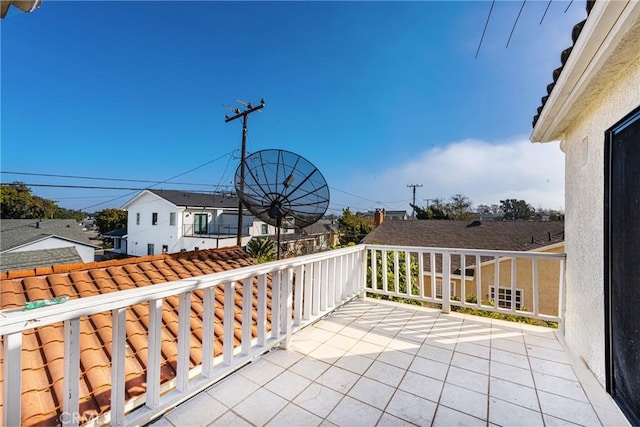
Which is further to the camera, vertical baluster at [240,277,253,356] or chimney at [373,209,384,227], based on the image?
chimney at [373,209,384,227]

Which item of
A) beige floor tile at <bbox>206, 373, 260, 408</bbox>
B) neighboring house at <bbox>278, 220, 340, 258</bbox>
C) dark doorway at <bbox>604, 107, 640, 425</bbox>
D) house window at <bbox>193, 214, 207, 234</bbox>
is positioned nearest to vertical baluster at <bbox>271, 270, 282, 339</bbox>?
beige floor tile at <bbox>206, 373, 260, 408</bbox>

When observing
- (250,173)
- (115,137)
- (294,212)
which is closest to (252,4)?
(250,173)

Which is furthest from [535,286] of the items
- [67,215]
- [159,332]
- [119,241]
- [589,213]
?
[67,215]

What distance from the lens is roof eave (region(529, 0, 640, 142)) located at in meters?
1.10

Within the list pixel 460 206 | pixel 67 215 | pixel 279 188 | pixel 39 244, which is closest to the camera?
pixel 279 188

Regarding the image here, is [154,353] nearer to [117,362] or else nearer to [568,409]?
[117,362]

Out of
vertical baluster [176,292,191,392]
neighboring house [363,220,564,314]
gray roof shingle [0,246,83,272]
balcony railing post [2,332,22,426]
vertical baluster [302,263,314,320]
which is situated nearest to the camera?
balcony railing post [2,332,22,426]

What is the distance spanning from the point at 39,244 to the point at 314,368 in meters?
16.7

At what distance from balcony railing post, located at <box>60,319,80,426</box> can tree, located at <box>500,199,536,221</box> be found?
97.3 ft

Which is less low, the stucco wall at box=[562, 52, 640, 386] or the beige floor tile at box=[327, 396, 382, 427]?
the stucco wall at box=[562, 52, 640, 386]

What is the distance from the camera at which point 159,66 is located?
10.7m

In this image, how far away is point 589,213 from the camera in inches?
83.3

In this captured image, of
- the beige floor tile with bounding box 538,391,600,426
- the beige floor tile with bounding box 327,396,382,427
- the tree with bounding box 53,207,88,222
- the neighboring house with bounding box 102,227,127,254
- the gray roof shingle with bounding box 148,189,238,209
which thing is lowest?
the neighboring house with bounding box 102,227,127,254

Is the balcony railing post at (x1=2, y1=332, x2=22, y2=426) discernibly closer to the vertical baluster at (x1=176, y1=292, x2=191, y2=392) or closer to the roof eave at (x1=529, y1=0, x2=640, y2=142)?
the vertical baluster at (x1=176, y1=292, x2=191, y2=392)
